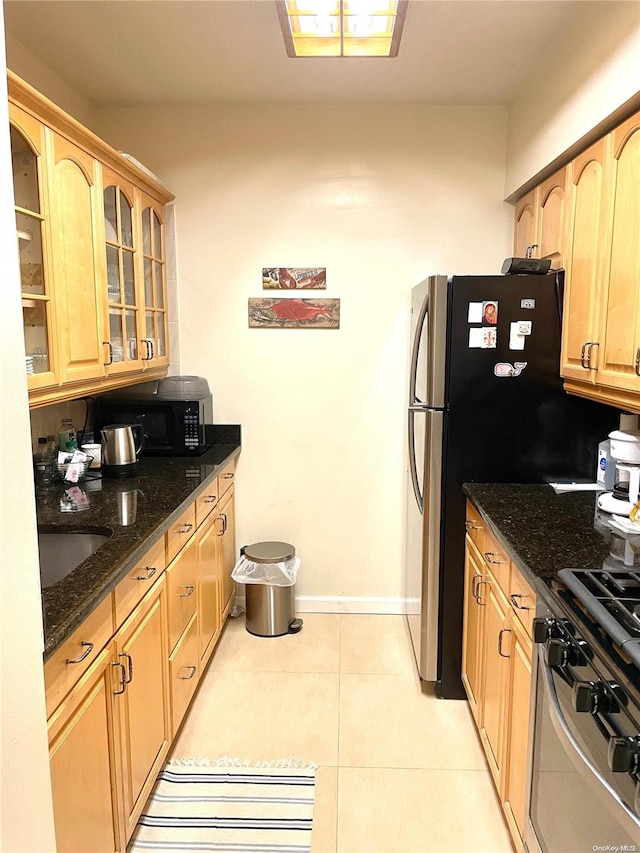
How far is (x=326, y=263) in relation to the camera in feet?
10.6

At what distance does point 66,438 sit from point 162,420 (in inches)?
19.8

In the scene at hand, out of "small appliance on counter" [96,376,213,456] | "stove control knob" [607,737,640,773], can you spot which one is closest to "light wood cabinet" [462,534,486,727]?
"stove control knob" [607,737,640,773]

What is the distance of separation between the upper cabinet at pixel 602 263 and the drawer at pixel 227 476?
1649mm

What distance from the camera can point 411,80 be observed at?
2770 millimetres

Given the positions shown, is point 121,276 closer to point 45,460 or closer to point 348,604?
point 45,460

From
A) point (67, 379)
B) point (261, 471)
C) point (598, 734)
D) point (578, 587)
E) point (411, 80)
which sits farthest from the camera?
point (261, 471)

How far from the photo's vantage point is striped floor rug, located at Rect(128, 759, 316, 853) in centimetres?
189

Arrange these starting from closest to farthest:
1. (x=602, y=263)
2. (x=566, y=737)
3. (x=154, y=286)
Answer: (x=566, y=737), (x=602, y=263), (x=154, y=286)

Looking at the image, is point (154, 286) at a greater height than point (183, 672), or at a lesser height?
greater

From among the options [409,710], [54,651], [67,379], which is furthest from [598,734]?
[67,379]

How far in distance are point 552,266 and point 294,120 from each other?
1.56 m

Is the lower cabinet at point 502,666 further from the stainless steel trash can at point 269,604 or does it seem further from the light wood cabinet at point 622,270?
the stainless steel trash can at point 269,604

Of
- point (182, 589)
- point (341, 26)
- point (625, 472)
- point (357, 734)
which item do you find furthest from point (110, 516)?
point (341, 26)

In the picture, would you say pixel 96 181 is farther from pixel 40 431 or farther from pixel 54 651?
pixel 54 651
